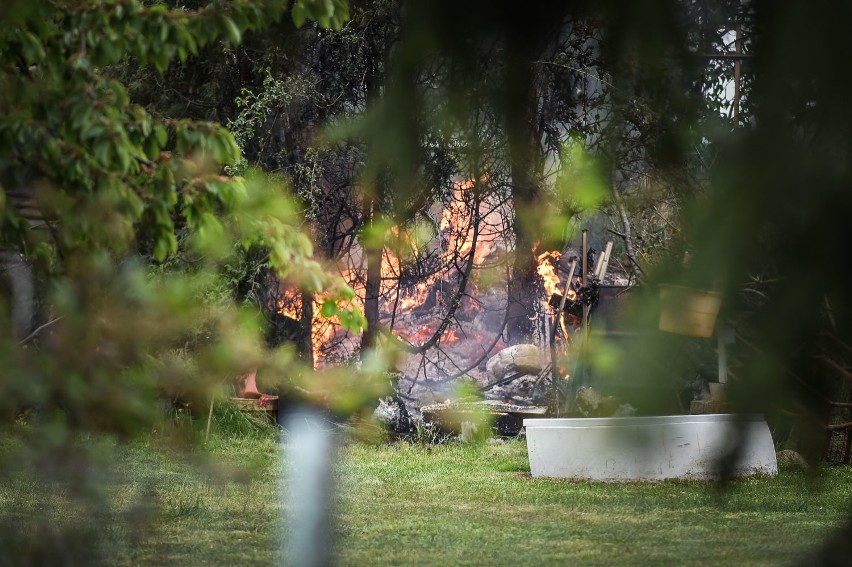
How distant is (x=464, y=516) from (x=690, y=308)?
3773 millimetres

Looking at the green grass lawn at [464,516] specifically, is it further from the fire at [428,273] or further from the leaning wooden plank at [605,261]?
the fire at [428,273]

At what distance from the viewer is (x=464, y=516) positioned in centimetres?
453

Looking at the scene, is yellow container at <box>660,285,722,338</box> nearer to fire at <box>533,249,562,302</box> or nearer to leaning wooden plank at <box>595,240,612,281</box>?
leaning wooden plank at <box>595,240,612,281</box>

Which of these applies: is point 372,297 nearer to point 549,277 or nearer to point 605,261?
point 549,277

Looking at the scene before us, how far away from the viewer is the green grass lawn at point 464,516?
3.68 metres

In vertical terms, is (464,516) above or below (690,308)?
below

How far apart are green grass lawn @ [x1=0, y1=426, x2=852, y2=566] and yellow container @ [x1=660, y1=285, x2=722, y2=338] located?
73.2 inches

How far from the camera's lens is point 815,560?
89cm

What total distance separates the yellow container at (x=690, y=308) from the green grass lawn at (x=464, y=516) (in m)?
1.86

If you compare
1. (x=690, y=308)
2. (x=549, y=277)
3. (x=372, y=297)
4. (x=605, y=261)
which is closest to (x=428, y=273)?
(x=372, y=297)

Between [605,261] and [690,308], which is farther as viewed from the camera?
[605,261]

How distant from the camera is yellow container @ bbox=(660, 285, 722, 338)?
86 centimetres

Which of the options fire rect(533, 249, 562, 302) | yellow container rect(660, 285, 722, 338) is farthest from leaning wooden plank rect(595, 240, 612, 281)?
yellow container rect(660, 285, 722, 338)

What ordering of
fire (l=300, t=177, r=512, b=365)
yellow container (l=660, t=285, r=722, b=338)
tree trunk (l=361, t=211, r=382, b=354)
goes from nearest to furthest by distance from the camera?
1. yellow container (l=660, t=285, r=722, b=338)
2. fire (l=300, t=177, r=512, b=365)
3. tree trunk (l=361, t=211, r=382, b=354)
